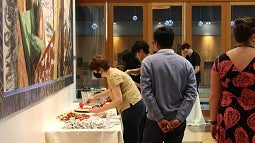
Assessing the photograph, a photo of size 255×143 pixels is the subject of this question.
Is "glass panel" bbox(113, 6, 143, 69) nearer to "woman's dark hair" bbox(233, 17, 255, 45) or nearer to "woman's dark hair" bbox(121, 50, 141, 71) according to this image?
"woman's dark hair" bbox(121, 50, 141, 71)

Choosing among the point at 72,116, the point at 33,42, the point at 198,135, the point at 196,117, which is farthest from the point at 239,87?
the point at 196,117

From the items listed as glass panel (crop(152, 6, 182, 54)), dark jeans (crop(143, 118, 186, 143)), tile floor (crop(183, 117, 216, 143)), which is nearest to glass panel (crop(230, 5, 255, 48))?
glass panel (crop(152, 6, 182, 54))

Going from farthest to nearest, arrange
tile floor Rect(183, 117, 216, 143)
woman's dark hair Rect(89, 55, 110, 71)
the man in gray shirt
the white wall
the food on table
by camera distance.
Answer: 1. tile floor Rect(183, 117, 216, 143)
2. woman's dark hair Rect(89, 55, 110, 71)
3. the food on table
4. the man in gray shirt
5. the white wall

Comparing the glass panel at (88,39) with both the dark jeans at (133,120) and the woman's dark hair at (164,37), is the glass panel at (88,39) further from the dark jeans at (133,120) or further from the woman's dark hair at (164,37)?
the woman's dark hair at (164,37)

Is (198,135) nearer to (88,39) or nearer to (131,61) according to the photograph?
(131,61)

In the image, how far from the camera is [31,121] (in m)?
3.06

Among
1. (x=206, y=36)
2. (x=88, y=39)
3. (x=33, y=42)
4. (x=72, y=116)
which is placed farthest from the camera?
(x=206, y=36)

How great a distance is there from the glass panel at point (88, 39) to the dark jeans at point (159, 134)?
574 centimetres

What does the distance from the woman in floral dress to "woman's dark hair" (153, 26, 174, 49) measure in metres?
0.47

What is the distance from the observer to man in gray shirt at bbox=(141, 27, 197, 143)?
9.93ft

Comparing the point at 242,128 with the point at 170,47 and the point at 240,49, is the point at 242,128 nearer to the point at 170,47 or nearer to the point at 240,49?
the point at 240,49

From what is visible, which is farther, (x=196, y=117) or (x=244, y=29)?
(x=196, y=117)

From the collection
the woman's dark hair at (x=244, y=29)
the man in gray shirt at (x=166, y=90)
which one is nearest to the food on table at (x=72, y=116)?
the man in gray shirt at (x=166, y=90)

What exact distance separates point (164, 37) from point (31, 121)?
3.87 ft
